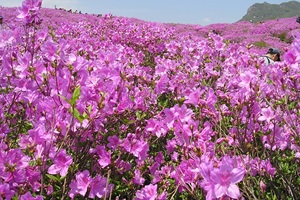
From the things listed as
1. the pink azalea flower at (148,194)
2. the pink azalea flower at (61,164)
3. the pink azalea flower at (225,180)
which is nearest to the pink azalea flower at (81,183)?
the pink azalea flower at (61,164)

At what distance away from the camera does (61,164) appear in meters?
2.25

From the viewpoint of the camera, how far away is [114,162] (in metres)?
2.76

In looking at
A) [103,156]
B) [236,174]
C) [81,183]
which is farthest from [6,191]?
[236,174]

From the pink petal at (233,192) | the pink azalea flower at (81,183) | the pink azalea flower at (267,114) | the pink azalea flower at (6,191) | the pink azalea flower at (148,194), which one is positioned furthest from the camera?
the pink azalea flower at (267,114)

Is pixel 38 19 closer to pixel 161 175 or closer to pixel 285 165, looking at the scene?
pixel 161 175

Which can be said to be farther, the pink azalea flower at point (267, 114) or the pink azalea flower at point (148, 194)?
the pink azalea flower at point (267, 114)

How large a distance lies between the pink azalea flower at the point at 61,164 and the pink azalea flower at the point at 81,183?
0.51 feet

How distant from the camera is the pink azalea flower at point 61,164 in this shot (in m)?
2.22

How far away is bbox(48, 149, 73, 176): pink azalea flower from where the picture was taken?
7.28 ft

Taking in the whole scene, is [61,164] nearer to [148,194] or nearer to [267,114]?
[148,194]

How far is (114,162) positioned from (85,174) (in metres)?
0.42

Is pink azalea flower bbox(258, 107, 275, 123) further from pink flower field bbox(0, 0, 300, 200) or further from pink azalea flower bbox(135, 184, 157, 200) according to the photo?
pink azalea flower bbox(135, 184, 157, 200)

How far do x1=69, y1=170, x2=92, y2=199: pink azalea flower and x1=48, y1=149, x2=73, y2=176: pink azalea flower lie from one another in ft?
0.51

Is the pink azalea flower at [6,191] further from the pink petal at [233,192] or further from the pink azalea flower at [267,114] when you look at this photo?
the pink azalea flower at [267,114]
